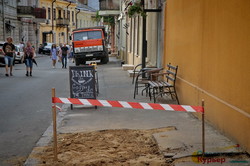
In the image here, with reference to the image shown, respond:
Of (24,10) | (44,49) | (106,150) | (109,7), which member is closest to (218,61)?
(106,150)

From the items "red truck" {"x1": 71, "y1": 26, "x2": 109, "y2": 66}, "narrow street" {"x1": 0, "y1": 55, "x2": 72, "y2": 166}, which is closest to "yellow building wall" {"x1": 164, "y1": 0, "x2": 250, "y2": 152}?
"narrow street" {"x1": 0, "y1": 55, "x2": 72, "y2": 166}

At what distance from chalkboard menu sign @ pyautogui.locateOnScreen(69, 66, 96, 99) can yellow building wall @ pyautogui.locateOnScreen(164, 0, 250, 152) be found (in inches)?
92.8

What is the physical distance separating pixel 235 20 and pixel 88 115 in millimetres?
4479

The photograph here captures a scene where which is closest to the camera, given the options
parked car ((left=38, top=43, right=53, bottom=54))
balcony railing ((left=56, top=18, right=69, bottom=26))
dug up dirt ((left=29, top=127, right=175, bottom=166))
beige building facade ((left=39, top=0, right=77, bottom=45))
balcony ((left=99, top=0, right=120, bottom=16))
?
dug up dirt ((left=29, top=127, right=175, bottom=166))

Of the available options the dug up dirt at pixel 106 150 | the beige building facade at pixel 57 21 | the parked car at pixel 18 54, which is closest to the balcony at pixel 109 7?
the parked car at pixel 18 54

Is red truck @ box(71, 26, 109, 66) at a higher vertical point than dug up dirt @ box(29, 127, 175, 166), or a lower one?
higher

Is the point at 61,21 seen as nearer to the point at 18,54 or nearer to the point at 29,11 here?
the point at 29,11

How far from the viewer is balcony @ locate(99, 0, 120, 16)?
137ft

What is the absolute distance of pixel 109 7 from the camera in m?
42.5

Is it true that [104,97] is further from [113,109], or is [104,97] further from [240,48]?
[240,48]

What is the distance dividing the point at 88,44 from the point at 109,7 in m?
12.4

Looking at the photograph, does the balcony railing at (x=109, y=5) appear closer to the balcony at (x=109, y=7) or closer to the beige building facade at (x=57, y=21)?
the balcony at (x=109, y=7)

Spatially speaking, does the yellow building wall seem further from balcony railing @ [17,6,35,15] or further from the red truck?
balcony railing @ [17,6,35,15]

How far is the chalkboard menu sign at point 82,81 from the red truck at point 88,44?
795 inches
